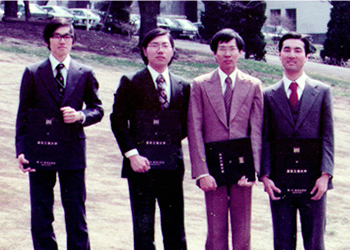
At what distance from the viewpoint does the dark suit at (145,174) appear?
4328 millimetres

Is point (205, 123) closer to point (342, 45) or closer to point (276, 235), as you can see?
point (276, 235)

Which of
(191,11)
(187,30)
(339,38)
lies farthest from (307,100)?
(191,11)

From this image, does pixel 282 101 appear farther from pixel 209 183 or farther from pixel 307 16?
pixel 307 16

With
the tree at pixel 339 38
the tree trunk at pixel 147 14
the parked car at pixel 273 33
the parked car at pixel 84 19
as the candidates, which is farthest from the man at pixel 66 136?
the parked car at pixel 273 33

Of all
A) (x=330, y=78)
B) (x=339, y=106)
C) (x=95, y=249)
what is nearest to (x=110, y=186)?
(x=95, y=249)

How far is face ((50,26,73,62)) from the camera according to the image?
14.6 ft

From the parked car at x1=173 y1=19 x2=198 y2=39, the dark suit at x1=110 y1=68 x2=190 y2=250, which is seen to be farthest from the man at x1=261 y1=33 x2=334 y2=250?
the parked car at x1=173 y1=19 x2=198 y2=39

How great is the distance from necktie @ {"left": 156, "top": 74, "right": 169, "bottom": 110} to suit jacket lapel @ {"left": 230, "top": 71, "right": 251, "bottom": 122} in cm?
48

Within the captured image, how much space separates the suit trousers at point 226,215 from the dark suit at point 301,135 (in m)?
0.21

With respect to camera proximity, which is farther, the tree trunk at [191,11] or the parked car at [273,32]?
the tree trunk at [191,11]

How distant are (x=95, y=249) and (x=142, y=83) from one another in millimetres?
1905

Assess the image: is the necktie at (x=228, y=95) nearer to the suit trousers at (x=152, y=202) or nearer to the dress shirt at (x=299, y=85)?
the dress shirt at (x=299, y=85)

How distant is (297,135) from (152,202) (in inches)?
45.3

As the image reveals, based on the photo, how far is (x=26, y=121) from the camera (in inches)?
175
